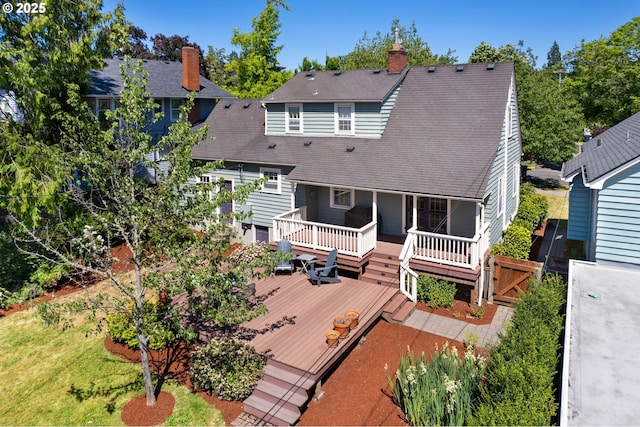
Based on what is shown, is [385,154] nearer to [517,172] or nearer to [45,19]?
[517,172]

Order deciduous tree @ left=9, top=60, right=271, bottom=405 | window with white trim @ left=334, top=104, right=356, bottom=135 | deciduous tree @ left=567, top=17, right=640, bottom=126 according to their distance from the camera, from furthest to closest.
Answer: deciduous tree @ left=567, top=17, right=640, bottom=126
window with white trim @ left=334, top=104, right=356, bottom=135
deciduous tree @ left=9, top=60, right=271, bottom=405

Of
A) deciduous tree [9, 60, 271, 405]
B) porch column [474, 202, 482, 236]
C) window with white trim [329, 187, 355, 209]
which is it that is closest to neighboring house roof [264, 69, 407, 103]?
window with white trim [329, 187, 355, 209]

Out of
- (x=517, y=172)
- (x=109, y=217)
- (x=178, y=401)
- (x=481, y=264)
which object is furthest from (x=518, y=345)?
(x=517, y=172)

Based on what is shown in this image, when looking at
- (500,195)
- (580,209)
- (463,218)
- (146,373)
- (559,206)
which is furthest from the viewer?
(559,206)

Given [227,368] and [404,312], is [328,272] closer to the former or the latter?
[404,312]

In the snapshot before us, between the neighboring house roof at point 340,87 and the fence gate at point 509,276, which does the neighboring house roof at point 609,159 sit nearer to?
the fence gate at point 509,276

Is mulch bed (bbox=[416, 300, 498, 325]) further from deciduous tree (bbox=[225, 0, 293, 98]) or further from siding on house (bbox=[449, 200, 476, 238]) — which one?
deciduous tree (bbox=[225, 0, 293, 98])

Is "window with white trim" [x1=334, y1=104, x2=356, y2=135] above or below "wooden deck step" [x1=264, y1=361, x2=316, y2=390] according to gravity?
above

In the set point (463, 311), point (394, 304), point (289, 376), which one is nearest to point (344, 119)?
point (394, 304)
